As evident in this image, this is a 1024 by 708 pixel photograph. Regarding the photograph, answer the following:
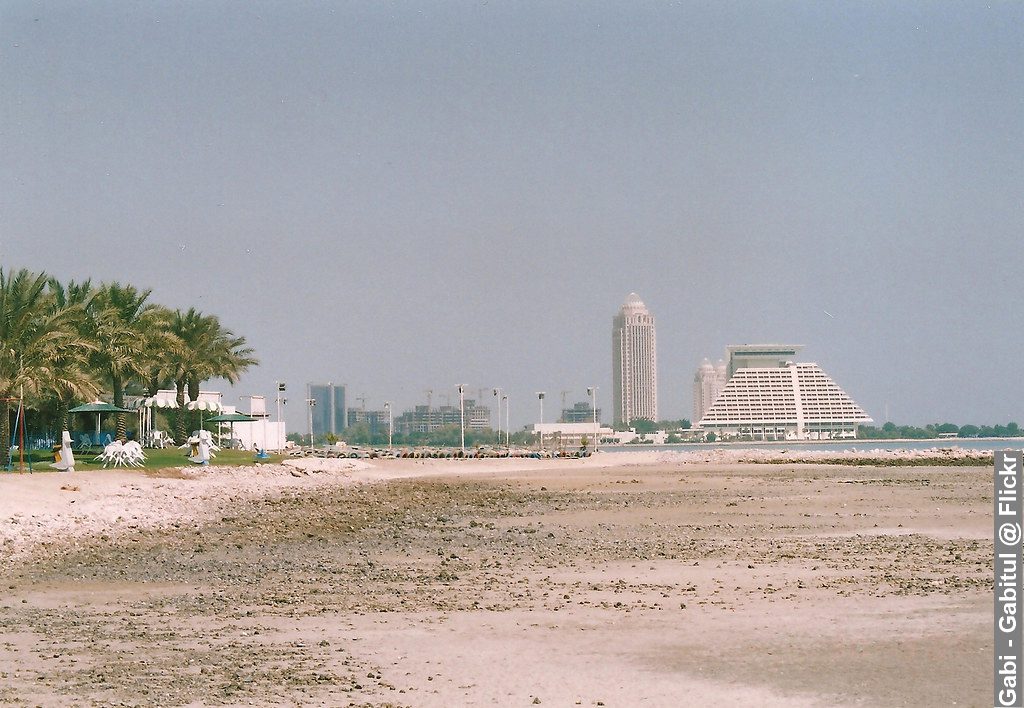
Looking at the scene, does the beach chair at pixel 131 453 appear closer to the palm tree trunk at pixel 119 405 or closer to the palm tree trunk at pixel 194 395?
the palm tree trunk at pixel 119 405

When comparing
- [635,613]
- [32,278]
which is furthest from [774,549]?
[32,278]

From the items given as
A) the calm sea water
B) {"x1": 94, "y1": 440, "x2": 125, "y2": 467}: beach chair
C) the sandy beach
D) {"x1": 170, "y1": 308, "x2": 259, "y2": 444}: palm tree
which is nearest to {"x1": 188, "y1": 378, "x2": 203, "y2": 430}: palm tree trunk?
{"x1": 170, "y1": 308, "x2": 259, "y2": 444}: palm tree

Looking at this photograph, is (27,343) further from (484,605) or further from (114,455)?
(484,605)

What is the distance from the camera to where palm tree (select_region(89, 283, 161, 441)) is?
40.8 metres

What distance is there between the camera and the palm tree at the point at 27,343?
102 ft

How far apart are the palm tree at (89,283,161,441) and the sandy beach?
47.5 feet

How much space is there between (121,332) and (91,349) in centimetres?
499

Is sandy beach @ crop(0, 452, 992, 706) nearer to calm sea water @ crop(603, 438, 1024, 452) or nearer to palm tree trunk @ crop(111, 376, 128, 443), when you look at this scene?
palm tree trunk @ crop(111, 376, 128, 443)

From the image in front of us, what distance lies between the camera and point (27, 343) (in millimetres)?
33281

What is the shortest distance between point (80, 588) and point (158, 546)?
16.2ft

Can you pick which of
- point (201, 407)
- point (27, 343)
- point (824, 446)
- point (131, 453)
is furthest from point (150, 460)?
point (824, 446)

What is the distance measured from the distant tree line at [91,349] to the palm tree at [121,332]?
0.11 ft

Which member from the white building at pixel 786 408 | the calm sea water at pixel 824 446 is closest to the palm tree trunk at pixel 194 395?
the calm sea water at pixel 824 446

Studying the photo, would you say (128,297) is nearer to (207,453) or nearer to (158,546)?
(207,453)
